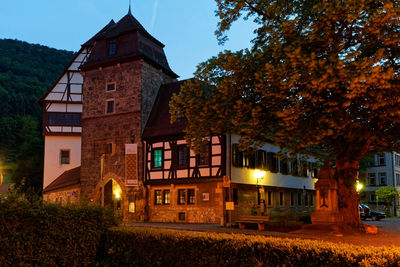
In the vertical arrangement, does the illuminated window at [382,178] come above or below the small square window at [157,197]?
above

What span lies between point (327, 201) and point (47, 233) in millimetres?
13440

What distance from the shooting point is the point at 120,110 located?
3078 centimetres

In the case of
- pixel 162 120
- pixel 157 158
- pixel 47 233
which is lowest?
pixel 47 233

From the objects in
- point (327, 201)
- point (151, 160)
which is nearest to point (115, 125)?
point (151, 160)

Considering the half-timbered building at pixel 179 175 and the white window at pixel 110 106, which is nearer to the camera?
the half-timbered building at pixel 179 175

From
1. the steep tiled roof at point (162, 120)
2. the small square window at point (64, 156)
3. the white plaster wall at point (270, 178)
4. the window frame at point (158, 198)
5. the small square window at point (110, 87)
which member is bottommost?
the window frame at point (158, 198)

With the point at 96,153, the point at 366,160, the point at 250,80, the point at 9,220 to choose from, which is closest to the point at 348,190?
the point at 250,80

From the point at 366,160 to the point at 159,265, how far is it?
55.3m

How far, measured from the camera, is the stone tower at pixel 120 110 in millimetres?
29438

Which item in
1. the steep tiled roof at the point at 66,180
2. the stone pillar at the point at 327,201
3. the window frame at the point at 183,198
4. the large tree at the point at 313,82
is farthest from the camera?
the steep tiled roof at the point at 66,180

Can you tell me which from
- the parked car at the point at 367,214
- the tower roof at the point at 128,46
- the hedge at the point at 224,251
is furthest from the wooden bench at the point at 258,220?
the parked car at the point at 367,214

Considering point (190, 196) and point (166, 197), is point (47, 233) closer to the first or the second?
point (190, 196)

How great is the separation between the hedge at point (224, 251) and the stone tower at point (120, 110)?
19.2 metres

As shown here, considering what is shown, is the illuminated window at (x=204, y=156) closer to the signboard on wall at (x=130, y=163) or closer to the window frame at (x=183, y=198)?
the window frame at (x=183, y=198)
